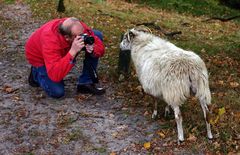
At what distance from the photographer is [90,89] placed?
759cm

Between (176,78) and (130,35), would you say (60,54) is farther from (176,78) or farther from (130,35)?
(176,78)

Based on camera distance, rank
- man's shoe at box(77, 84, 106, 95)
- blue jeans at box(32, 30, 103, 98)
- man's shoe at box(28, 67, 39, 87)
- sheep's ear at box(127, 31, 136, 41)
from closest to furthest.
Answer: sheep's ear at box(127, 31, 136, 41)
blue jeans at box(32, 30, 103, 98)
man's shoe at box(77, 84, 106, 95)
man's shoe at box(28, 67, 39, 87)

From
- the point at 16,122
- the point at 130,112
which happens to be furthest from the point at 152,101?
the point at 16,122

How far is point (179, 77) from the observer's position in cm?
551

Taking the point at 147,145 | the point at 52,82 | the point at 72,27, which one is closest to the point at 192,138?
the point at 147,145

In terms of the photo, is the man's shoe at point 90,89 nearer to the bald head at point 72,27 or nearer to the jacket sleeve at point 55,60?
the jacket sleeve at point 55,60

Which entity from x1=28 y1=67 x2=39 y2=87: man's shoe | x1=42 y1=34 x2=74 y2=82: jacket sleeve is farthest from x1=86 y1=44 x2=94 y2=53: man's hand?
x1=28 y1=67 x2=39 y2=87: man's shoe

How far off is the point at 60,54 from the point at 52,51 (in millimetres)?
181

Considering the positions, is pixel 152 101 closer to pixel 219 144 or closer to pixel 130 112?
pixel 130 112

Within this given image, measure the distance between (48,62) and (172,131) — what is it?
2.36 m

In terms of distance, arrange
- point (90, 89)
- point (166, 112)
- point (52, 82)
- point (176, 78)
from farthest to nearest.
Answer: point (90, 89)
point (52, 82)
point (166, 112)
point (176, 78)

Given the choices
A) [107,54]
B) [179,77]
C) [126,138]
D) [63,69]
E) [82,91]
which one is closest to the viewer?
[179,77]

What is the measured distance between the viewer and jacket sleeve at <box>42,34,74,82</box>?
21.7 feet

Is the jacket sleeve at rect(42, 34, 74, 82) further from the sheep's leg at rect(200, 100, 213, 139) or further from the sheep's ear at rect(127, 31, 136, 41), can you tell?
the sheep's leg at rect(200, 100, 213, 139)
